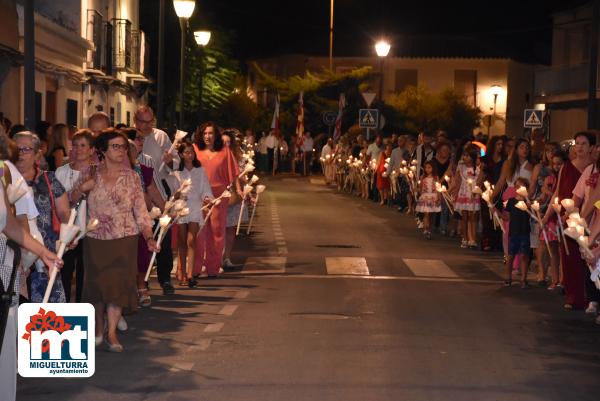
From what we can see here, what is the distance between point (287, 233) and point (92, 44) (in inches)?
542

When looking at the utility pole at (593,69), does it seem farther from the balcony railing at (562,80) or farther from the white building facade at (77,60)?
the balcony railing at (562,80)

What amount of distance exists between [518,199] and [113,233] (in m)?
7.03

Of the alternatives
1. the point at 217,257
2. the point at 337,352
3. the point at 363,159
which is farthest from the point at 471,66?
the point at 337,352

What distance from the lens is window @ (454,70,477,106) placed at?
8438cm

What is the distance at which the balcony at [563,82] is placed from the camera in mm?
49281

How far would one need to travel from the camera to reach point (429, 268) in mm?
18359

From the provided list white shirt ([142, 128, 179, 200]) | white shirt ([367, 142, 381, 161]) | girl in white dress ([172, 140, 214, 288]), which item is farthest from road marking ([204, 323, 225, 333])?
white shirt ([367, 142, 381, 161])

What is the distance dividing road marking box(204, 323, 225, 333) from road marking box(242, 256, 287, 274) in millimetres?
5075

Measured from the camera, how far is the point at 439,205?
24812 mm

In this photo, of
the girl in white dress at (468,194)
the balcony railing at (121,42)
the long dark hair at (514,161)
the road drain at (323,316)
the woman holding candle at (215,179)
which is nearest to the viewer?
the road drain at (323,316)

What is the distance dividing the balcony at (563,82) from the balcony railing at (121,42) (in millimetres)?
17194

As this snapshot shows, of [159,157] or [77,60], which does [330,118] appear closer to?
[77,60]

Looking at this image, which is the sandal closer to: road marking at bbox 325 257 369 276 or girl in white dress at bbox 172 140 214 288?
girl in white dress at bbox 172 140 214 288

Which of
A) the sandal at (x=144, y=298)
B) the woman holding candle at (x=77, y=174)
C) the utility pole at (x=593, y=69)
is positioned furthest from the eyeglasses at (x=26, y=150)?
the utility pole at (x=593, y=69)
